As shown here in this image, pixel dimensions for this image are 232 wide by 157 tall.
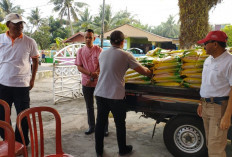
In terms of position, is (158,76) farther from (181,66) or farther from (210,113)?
(210,113)

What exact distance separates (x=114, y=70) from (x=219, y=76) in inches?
50.2

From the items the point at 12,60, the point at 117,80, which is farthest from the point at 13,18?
the point at 117,80

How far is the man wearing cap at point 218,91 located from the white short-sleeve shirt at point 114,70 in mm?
949

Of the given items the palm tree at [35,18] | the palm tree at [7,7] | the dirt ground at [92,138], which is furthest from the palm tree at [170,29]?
the dirt ground at [92,138]

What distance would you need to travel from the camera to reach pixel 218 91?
2.31 m

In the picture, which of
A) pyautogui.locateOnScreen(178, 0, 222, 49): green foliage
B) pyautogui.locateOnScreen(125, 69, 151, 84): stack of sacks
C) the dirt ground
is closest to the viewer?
pyautogui.locateOnScreen(125, 69, 151, 84): stack of sacks

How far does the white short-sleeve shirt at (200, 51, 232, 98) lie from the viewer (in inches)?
87.8

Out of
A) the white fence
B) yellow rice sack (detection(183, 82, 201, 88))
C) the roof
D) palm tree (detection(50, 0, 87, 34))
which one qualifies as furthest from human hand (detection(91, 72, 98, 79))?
palm tree (detection(50, 0, 87, 34))

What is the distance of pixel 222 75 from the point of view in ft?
7.40

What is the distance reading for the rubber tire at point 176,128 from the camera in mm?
3006

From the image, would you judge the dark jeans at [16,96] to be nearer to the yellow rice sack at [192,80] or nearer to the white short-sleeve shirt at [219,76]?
the yellow rice sack at [192,80]

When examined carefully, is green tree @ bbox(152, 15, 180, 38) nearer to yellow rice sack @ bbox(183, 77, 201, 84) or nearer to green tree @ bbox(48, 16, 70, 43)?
green tree @ bbox(48, 16, 70, 43)

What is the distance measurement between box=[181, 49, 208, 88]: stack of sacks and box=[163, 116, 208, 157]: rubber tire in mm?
480

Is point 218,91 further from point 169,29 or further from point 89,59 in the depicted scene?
point 169,29
